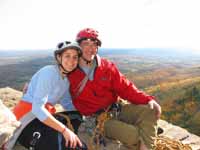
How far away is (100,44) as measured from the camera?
6371 millimetres

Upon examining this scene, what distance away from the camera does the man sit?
6.21 meters

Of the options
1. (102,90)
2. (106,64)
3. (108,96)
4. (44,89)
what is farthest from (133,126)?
(44,89)

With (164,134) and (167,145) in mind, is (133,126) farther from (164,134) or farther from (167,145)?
(164,134)

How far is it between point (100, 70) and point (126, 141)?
153 centimetres

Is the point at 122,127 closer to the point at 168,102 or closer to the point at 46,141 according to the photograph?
the point at 46,141

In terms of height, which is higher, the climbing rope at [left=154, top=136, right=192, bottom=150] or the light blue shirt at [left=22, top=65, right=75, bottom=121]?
the light blue shirt at [left=22, top=65, right=75, bottom=121]

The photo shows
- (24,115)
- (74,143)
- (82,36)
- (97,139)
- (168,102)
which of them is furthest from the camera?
(168,102)

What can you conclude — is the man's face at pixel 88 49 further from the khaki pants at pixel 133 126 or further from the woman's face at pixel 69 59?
the khaki pants at pixel 133 126

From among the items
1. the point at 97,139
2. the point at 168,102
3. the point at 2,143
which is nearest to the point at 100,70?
the point at 97,139

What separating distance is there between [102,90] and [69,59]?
122cm

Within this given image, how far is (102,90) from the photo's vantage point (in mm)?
6355

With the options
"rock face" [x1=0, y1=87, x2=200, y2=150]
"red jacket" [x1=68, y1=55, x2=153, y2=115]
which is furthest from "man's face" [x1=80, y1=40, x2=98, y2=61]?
"rock face" [x1=0, y1=87, x2=200, y2=150]

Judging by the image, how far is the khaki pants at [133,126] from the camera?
6246 millimetres

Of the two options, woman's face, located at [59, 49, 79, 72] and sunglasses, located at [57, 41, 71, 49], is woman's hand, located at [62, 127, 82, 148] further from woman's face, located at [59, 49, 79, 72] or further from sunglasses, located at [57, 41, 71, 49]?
sunglasses, located at [57, 41, 71, 49]
